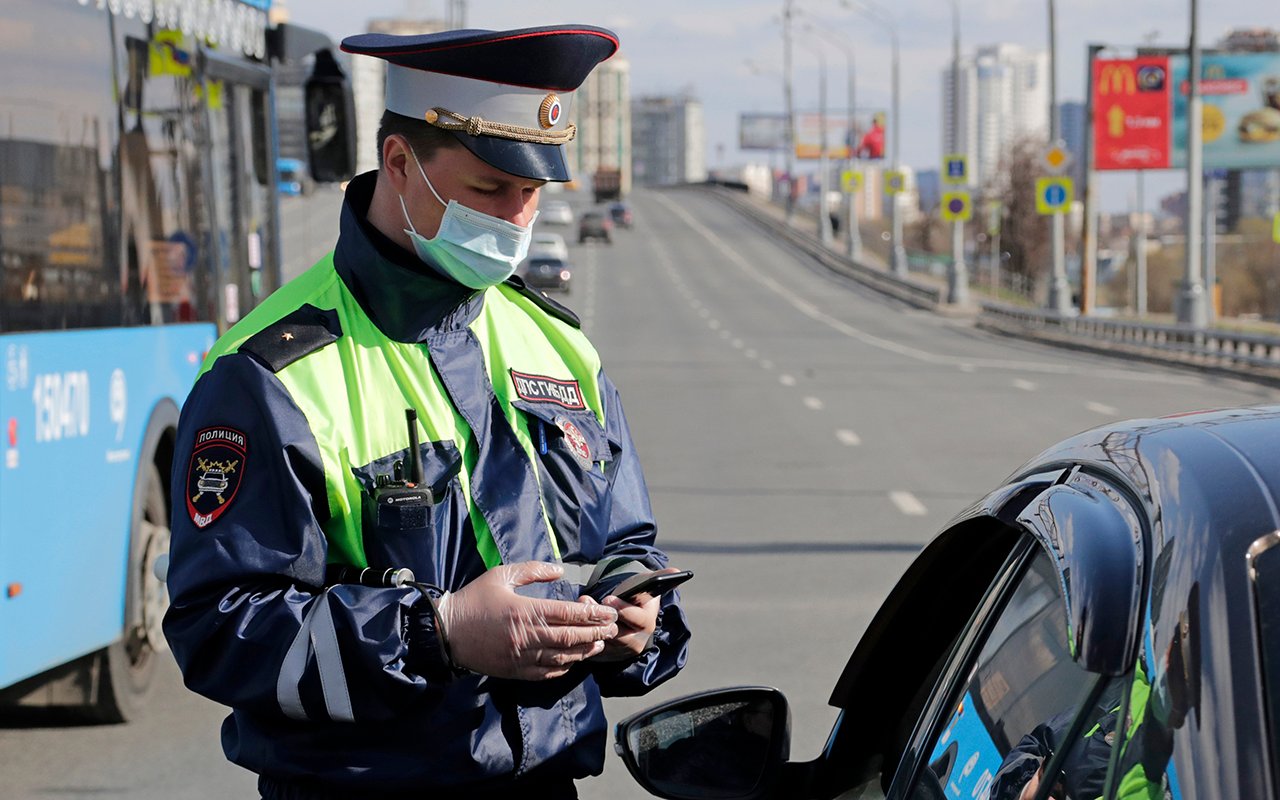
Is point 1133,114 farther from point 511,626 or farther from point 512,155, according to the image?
point 511,626

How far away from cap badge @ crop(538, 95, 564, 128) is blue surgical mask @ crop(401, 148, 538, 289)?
0.53ft

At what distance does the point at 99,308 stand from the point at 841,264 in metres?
73.9

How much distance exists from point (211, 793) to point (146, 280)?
7.61 ft

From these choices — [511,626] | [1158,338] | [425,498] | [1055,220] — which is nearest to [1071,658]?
[511,626]

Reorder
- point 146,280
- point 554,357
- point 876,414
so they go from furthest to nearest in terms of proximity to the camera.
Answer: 1. point 876,414
2. point 146,280
3. point 554,357

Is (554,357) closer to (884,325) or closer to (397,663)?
(397,663)

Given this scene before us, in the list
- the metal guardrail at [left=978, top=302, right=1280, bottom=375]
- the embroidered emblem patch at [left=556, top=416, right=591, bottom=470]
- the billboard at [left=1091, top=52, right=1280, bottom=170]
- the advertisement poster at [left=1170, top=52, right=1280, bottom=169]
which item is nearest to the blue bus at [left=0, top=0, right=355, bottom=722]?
the embroidered emblem patch at [left=556, top=416, right=591, bottom=470]

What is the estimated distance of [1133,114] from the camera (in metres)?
48.5

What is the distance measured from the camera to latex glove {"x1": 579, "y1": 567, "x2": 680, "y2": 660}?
104 inches

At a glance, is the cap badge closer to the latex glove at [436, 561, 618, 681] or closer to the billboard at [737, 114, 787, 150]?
the latex glove at [436, 561, 618, 681]

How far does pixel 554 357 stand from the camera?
2.97 m

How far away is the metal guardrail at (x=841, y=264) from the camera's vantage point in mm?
60531

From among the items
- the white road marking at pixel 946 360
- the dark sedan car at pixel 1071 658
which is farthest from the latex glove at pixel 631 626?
the white road marking at pixel 946 360

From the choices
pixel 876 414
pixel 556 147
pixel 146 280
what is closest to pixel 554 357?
Answer: pixel 556 147
